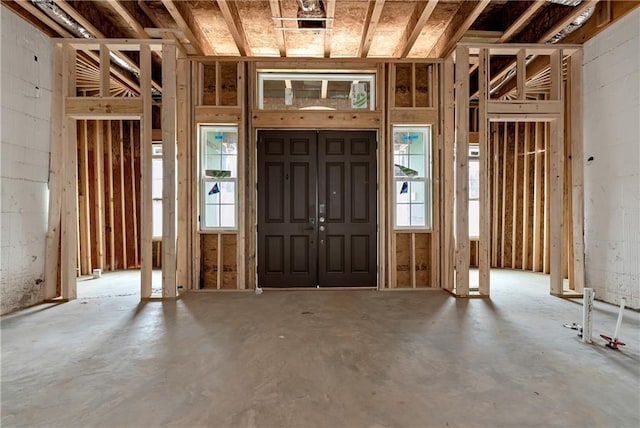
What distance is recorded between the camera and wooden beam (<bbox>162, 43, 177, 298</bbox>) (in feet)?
14.4

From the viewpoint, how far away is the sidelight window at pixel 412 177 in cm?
508

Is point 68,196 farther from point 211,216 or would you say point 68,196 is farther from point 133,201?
point 133,201

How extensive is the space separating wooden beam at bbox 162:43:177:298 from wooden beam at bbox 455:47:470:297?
3850 mm

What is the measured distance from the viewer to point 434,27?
505cm

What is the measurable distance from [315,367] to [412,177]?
11.5 ft

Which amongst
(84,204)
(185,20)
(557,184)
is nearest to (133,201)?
(84,204)

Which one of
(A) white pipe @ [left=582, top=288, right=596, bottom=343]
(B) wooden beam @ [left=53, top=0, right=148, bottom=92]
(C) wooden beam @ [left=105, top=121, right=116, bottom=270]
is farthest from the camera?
(C) wooden beam @ [left=105, top=121, right=116, bottom=270]

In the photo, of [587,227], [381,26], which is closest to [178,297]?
[381,26]

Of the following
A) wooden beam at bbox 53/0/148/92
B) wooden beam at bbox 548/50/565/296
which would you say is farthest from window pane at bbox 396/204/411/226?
wooden beam at bbox 53/0/148/92

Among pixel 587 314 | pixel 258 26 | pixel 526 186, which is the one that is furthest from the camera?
pixel 526 186

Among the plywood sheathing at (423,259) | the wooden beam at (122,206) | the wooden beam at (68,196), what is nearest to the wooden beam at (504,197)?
the plywood sheathing at (423,259)

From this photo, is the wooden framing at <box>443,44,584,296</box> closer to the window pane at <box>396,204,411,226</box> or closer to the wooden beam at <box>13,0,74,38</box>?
the window pane at <box>396,204,411,226</box>

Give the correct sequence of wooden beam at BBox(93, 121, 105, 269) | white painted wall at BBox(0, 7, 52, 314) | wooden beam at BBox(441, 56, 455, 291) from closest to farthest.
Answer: white painted wall at BBox(0, 7, 52, 314)
wooden beam at BBox(441, 56, 455, 291)
wooden beam at BBox(93, 121, 105, 269)

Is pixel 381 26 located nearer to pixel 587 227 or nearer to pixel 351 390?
pixel 587 227
